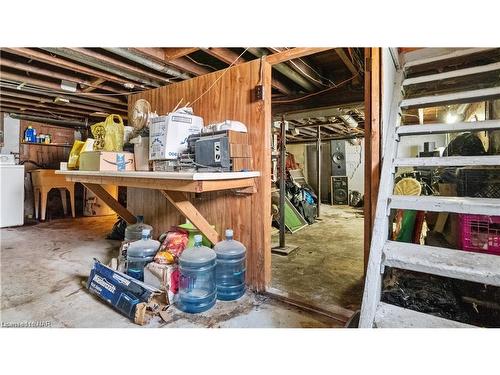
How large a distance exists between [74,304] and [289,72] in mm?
2823

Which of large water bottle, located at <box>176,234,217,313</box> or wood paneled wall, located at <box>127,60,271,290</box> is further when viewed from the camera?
wood paneled wall, located at <box>127,60,271,290</box>

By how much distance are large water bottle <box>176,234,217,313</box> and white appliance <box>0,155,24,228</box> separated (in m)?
4.58

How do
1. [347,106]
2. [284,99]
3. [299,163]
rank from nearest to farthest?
[347,106]
[284,99]
[299,163]

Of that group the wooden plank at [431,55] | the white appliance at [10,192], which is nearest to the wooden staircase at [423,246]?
the wooden plank at [431,55]

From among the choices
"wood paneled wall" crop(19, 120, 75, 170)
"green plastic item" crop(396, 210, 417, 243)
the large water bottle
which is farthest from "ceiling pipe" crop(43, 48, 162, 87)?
"wood paneled wall" crop(19, 120, 75, 170)

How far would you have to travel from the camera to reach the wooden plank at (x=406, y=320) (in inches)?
38.4

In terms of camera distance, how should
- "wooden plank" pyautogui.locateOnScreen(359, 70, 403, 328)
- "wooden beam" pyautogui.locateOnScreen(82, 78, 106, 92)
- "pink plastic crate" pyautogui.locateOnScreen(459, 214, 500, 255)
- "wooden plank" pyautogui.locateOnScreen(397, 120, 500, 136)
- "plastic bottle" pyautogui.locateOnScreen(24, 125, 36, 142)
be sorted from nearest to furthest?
"wooden plank" pyautogui.locateOnScreen(359, 70, 403, 328) < "wooden plank" pyautogui.locateOnScreen(397, 120, 500, 136) < "pink plastic crate" pyautogui.locateOnScreen(459, 214, 500, 255) < "wooden beam" pyautogui.locateOnScreen(82, 78, 106, 92) < "plastic bottle" pyautogui.locateOnScreen(24, 125, 36, 142)

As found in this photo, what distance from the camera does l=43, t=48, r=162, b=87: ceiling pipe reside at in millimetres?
2262

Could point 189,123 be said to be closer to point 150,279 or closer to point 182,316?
point 150,279

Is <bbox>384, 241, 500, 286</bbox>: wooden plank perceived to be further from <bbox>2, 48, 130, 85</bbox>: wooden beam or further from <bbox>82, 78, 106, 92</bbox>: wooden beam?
<bbox>82, 78, 106, 92</bbox>: wooden beam

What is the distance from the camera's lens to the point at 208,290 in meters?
1.98

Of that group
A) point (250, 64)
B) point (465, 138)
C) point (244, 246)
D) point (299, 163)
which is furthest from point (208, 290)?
point (299, 163)

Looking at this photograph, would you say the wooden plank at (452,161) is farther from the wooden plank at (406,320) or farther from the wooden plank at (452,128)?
the wooden plank at (406,320)

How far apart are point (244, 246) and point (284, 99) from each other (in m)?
2.20
